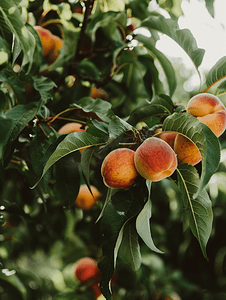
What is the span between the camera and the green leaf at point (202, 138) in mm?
468

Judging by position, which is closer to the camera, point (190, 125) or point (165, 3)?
point (190, 125)

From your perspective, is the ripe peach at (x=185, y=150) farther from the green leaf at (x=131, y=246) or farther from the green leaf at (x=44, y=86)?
the green leaf at (x=44, y=86)

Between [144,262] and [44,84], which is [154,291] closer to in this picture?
[144,262]

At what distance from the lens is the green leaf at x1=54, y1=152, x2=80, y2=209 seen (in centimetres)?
77

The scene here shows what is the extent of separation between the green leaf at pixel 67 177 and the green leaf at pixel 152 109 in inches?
8.1

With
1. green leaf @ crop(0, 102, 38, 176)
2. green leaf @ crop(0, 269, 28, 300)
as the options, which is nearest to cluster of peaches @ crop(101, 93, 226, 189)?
→ green leaf @ crop(0, 102, 38, 176)

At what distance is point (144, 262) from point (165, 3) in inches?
49.0

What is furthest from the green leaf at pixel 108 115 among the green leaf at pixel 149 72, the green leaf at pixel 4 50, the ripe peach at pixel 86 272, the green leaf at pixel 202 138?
the ripe peach at pixel 86 272

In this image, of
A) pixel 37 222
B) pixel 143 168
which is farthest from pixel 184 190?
pixel 37 222

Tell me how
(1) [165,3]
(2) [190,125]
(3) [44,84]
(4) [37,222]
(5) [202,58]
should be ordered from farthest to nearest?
(4) [37,222]
(1) [165,3]
(3) [44,84]
(5) [202,58]
(2) [190,125]

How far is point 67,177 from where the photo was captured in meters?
0.77

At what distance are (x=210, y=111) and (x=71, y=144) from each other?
331 mm

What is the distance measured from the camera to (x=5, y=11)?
24.3 inches

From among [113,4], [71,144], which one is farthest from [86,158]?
[113,4]
